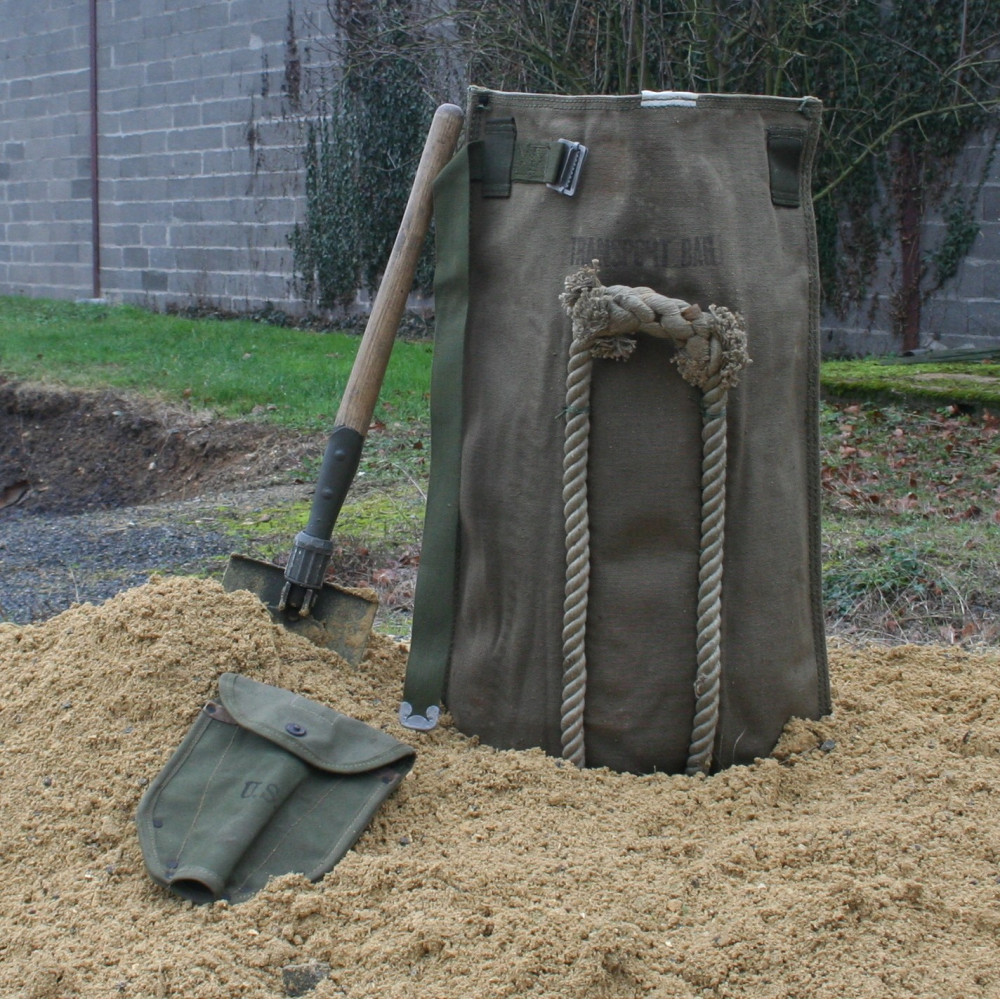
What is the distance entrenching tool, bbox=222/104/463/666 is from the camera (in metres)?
2.25

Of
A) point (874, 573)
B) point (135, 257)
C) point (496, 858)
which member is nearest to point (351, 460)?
point (496, 858)

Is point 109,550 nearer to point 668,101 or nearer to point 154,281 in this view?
point 668,101

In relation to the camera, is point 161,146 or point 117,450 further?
point 161,146

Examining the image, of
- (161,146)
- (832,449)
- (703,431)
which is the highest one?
(161,146)

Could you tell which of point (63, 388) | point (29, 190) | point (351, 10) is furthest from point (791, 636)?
point (29, 190)

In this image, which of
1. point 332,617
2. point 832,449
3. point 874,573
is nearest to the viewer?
point 332,617

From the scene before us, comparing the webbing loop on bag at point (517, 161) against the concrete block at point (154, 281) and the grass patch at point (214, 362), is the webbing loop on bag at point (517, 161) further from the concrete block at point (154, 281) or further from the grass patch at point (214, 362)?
the concrete block at point (154, 281)

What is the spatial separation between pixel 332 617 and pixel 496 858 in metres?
0.83

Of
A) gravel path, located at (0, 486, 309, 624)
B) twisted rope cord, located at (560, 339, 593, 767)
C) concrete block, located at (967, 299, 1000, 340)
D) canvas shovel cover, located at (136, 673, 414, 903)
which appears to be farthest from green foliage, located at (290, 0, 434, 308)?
canvas shovel cover, located at (136, 673, 414, 903)

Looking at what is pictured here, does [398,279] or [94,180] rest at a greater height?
[94,180]

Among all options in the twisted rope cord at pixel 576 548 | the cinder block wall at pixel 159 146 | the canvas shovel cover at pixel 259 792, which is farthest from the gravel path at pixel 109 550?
the cinder block wall at pixel 159 146

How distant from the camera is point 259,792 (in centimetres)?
184

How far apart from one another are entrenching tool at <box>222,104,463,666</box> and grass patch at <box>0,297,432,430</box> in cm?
365

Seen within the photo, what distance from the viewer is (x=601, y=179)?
2.05 meters
